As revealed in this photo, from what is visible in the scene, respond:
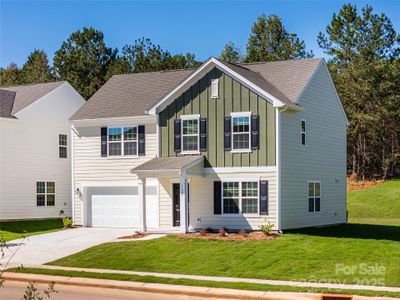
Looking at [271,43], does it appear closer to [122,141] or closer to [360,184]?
[360,184]

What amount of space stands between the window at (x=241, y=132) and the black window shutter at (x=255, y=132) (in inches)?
8.8

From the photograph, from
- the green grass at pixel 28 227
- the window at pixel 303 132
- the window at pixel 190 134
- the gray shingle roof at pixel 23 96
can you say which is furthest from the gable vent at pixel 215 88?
the gray shingle roof at pixel 23 96

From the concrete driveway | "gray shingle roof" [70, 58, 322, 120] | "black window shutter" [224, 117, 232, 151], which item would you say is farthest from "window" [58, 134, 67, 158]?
"black window shutter" [224, 117, 232, 151]

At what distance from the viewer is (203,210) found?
28.0 meters

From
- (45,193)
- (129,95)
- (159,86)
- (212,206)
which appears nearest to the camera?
(212,206)

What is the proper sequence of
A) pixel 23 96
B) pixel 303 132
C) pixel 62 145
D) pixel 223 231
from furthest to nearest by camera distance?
pixel 62 145 → pixel 23 96 → pixel 303 132 → pixel 223 231

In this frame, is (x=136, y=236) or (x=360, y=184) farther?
(x=360, y=184)

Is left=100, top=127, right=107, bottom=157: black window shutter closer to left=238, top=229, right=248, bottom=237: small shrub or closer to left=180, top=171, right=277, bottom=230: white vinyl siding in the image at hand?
left=180, top=171, right=277, bottom=230: white vinyl siding

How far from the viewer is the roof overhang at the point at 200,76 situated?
26.9 m

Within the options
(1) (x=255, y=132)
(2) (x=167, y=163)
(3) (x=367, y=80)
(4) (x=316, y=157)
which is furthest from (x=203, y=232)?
(3) (x=367, y=80)

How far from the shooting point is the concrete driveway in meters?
23.7

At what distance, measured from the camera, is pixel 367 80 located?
170 feet

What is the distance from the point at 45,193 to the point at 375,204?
22787mm

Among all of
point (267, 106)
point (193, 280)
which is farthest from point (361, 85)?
point (193, 280)
